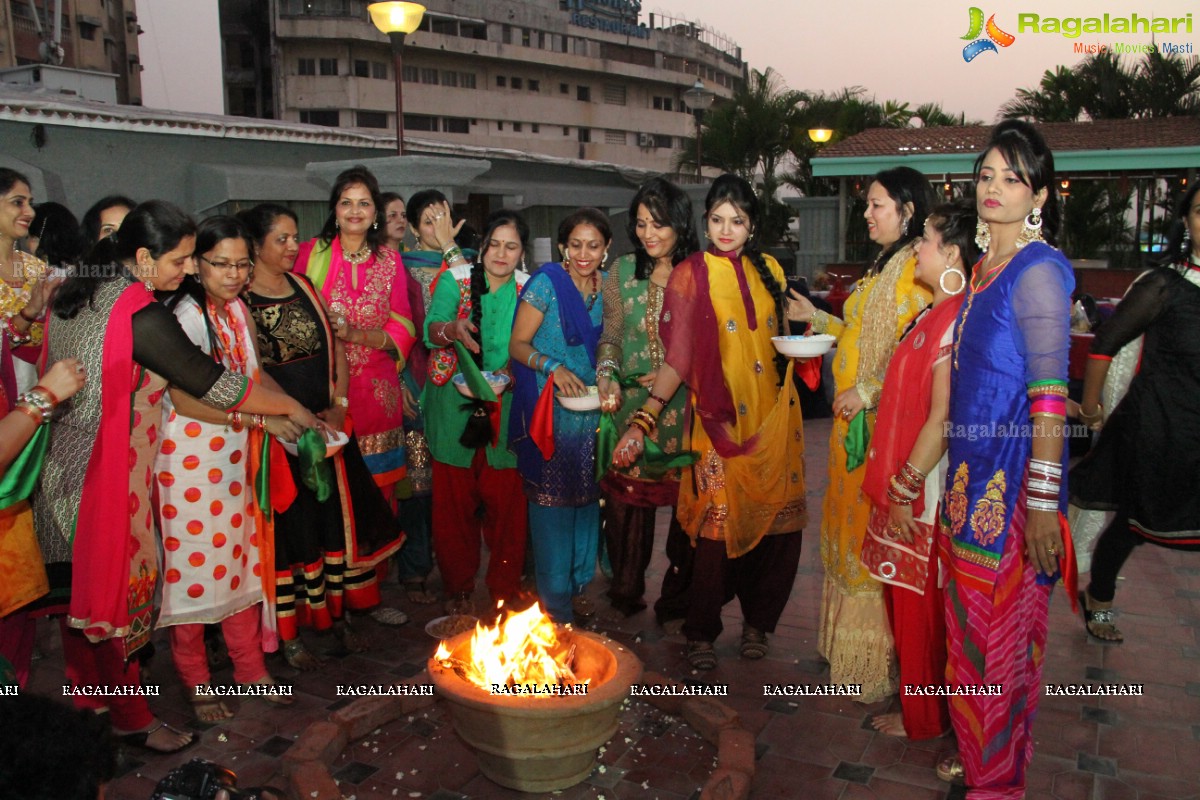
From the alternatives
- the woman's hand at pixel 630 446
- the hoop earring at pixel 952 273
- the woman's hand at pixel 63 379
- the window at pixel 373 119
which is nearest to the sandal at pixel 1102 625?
the hoop earring at pixel 952 273

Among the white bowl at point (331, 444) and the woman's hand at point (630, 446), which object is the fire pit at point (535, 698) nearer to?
the woman's hand at point (630, 446)

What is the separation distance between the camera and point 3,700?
4.35ft


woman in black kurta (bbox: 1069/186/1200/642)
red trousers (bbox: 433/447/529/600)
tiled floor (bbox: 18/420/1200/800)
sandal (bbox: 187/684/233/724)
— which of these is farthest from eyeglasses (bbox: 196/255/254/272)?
woman in black kurta (bbox: 1069/186/1200/642)

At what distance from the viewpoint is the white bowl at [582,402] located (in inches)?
149

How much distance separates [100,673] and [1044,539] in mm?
2977

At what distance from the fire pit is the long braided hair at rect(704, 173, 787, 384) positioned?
1472 mm

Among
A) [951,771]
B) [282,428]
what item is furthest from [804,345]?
[282,428]

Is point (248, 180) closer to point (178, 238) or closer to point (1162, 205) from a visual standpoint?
point (178, 238)

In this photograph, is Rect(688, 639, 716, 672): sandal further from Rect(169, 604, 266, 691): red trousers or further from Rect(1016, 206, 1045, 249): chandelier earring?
Rect(1016, 206, 1045, 249): chandelier earring

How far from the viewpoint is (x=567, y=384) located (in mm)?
3805

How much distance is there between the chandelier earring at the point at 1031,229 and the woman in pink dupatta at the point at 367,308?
272 cm

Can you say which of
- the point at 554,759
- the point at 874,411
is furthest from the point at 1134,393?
the point at 554,759

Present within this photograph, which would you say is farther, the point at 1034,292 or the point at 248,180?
the point at 248,180

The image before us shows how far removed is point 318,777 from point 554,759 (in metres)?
0.72
